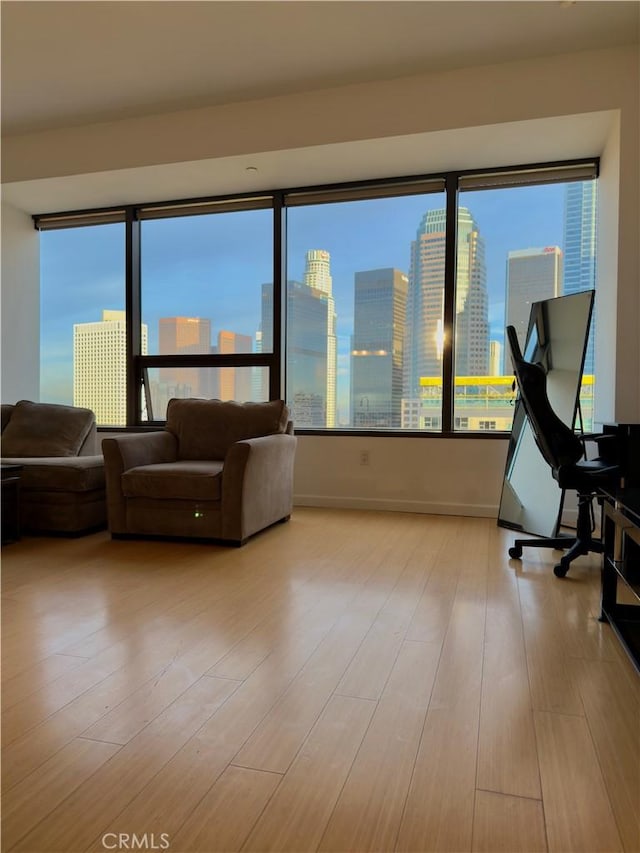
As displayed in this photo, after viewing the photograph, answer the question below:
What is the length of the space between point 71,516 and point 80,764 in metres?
2.43

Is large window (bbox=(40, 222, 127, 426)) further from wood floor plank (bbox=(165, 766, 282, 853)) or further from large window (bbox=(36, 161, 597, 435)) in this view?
wood floor plank (bbox=(165, 766, 282, 853))

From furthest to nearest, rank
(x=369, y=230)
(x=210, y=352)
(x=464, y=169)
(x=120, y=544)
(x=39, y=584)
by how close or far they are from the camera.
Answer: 1. (x=210, y=352)
2. (x=369, y=230)
3. (x=464, y=169)
4. (x=120, y=544)
5. (x=39, y=584)

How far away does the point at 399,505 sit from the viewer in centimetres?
437

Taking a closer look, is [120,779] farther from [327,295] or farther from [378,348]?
[327,295]

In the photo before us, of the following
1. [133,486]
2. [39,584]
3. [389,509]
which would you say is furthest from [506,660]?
[389,509]

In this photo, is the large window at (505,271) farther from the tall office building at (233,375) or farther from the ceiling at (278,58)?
the tall office building at (233,375)

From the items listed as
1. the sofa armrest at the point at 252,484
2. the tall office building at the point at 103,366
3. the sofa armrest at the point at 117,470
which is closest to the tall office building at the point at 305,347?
the sofa armrest at the point at 252,484

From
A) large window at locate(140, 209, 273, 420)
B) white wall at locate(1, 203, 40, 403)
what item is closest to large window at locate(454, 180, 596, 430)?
large window at locate(140, 209, 273, 420)

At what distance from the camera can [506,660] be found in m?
1.77

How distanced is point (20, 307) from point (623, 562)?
18.0 feet

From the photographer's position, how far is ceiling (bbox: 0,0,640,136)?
2.97 metres

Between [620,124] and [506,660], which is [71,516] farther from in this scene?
[620,124]

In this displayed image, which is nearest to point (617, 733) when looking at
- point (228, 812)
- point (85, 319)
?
point (228, 812)

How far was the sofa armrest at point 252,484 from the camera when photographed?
10.3 ft
